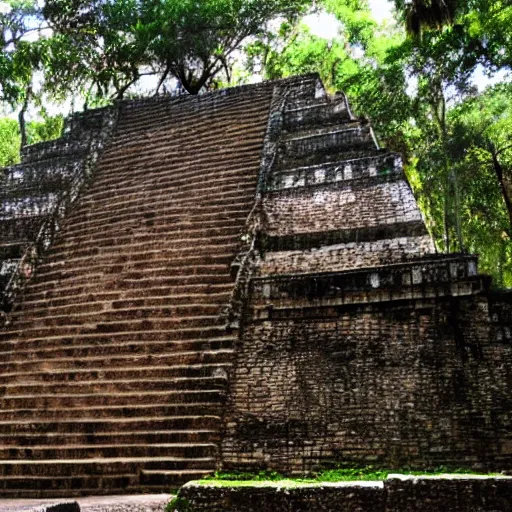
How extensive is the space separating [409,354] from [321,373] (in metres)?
0.95

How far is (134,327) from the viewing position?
791 cm

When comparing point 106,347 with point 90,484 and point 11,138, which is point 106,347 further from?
point 11,138

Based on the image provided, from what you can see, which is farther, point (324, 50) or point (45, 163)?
point (324, 50)

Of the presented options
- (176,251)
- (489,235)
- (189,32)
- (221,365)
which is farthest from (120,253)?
(489,235)

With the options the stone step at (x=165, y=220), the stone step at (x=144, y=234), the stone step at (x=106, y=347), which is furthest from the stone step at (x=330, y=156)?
the stone step at (x=106, y=347)

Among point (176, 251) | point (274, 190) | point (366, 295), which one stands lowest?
point (366, 295)

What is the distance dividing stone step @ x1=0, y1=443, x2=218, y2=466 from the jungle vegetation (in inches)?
299

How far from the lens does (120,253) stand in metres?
9.51

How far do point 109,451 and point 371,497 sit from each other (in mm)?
3664

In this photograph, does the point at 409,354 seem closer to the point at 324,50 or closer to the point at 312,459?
the point at 312,459

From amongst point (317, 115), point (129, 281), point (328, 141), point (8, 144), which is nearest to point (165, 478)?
point (129, 281)

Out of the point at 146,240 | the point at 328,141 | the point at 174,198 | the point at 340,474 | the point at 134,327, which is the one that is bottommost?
the point at 340,474

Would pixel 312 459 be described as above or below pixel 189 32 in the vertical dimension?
below

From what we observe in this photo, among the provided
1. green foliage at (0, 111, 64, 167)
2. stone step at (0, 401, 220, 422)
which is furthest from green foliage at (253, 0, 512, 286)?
green foliage at (0, 111, 64, 167)
